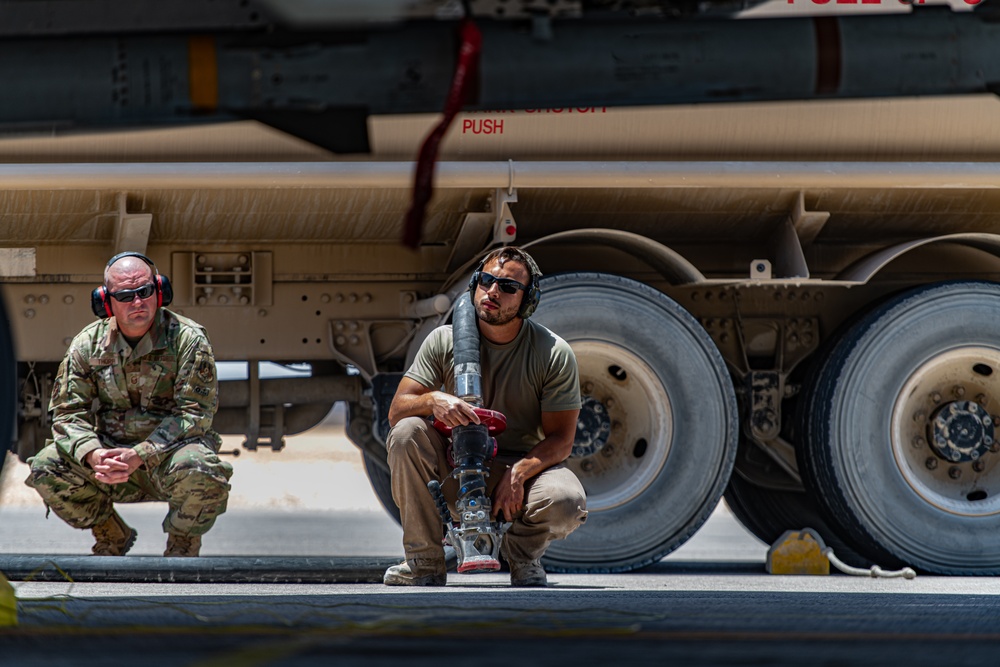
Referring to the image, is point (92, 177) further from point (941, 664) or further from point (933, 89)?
point (941, 664)

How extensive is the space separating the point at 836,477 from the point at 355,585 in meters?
2.25

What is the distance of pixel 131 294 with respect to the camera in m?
5.55

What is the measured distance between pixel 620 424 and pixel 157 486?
1.98 metres

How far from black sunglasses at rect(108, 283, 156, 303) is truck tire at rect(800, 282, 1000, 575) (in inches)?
115

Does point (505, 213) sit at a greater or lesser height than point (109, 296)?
greater

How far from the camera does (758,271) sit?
21.0 feet

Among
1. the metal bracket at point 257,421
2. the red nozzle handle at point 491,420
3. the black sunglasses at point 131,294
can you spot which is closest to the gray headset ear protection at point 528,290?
the red nozzle handle at point 491,420

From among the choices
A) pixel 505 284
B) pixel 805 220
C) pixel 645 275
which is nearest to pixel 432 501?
pixel 505 284

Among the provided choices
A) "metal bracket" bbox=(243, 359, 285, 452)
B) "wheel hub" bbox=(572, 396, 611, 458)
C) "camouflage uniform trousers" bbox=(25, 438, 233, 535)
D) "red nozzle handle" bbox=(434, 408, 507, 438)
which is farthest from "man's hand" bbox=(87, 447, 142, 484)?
"wheel hub" bbox=(572, 396, 611, 458)

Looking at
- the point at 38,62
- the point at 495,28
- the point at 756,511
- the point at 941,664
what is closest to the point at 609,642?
the point at 941,664

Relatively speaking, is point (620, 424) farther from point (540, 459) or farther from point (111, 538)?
point (111, 538)

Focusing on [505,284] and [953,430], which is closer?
[505,284]

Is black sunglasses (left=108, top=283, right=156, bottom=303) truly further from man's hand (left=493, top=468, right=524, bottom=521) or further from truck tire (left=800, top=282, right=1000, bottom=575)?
truck tire (left=800, top=282, right=1000, bottom=575)

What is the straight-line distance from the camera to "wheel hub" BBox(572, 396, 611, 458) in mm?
6285
